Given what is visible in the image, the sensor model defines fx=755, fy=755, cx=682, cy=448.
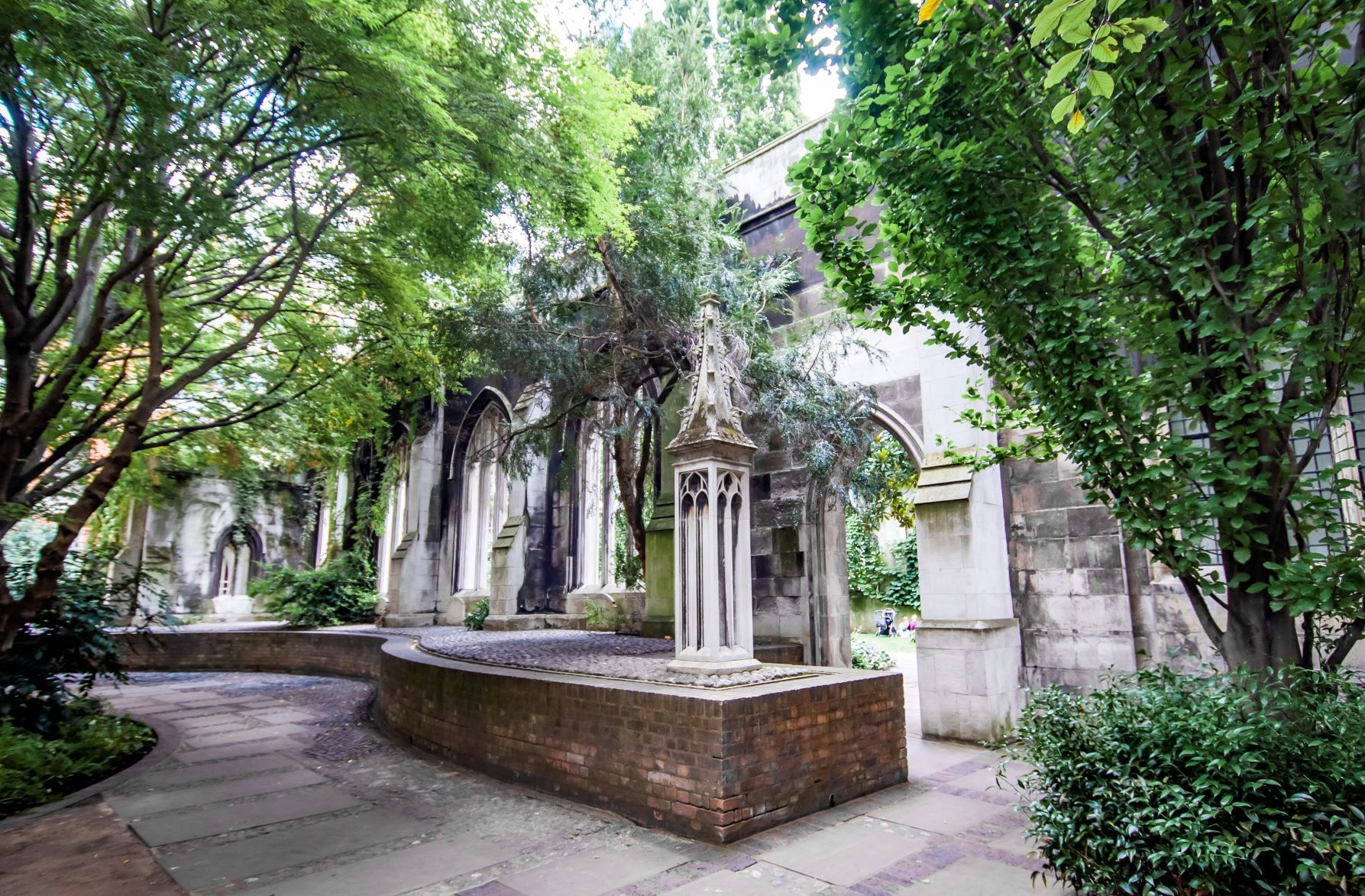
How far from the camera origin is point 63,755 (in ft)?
20.6

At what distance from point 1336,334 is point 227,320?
13.0m

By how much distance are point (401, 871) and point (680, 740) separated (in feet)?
5.62

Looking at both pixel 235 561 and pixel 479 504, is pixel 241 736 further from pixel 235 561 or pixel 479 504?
pixel 235 561

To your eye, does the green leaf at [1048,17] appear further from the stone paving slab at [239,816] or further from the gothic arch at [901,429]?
the gothic arch at [901,429]

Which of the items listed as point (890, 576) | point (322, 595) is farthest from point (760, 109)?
point (322, 595)

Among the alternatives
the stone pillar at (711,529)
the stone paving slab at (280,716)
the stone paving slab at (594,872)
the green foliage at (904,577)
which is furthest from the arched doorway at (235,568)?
the stone paving slab at (594,872)

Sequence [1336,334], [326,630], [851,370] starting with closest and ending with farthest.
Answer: [1336,334] → [851,370] → [326,630]

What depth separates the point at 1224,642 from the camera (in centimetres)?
373

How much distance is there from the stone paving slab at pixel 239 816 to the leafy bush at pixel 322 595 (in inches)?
471

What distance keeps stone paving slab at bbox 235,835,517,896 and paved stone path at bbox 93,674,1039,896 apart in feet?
0.04

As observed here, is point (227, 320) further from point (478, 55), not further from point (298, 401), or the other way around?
point (478, 55)

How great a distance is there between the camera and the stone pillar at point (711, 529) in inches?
222

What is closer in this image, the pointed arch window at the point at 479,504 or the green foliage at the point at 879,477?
the green foliage at the point at 879,477

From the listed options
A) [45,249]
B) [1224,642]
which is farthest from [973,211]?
[45,249]
